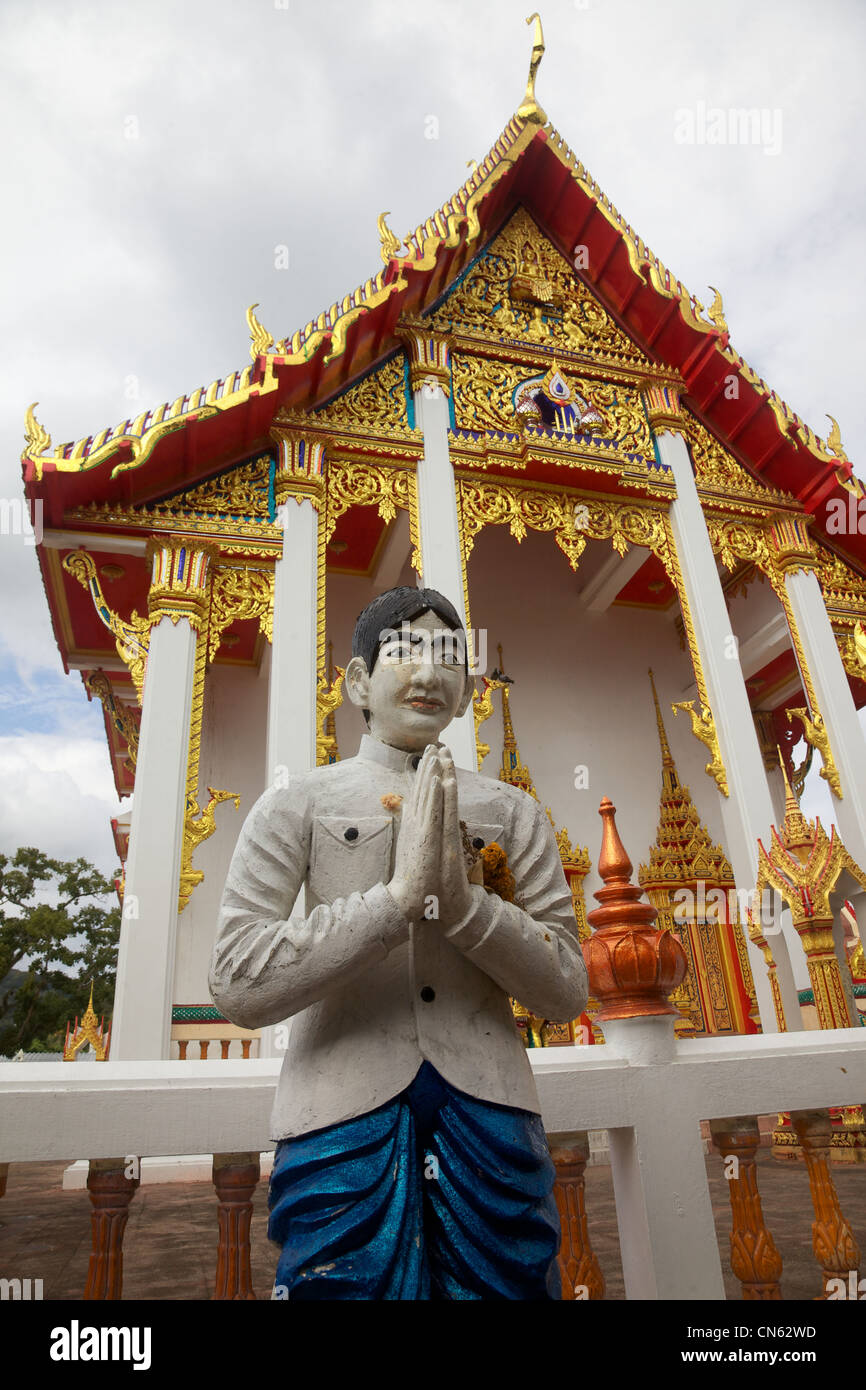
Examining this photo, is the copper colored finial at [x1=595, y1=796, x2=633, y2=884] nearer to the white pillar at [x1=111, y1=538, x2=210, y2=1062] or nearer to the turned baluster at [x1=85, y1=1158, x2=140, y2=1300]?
the turned baluster at [x1=85, y1=1158, x2=140, y2=1300]

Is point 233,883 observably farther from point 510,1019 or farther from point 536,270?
point 536,270

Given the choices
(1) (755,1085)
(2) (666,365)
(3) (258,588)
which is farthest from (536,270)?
(1) (755,1085)

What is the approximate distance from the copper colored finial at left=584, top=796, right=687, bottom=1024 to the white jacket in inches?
28.1

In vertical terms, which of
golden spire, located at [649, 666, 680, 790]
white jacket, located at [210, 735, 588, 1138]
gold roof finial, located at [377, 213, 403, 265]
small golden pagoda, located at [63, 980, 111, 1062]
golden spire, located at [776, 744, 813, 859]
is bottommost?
white jacket, located at [210, 735, 588, 1138]

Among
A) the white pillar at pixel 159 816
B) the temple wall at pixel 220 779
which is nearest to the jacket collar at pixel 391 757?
the white pillar at pixel 159 816

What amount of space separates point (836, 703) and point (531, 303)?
4119 millimetres

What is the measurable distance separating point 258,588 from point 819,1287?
177 inches

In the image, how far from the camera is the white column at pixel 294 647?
4965mm

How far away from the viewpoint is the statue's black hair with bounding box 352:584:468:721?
1455 millimetres

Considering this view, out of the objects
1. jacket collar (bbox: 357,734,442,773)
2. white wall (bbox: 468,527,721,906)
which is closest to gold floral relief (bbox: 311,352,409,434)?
white wall (bbox: 468,527,721,906)

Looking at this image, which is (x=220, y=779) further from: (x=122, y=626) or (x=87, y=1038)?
(x=87, y=1038)

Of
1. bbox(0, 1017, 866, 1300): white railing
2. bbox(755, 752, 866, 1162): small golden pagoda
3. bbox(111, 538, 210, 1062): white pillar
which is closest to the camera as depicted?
bbox(0, 1017, 866, 1300): white railing

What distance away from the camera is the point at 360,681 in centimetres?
150

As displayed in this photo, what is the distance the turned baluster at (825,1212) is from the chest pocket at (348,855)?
142 centimetres
